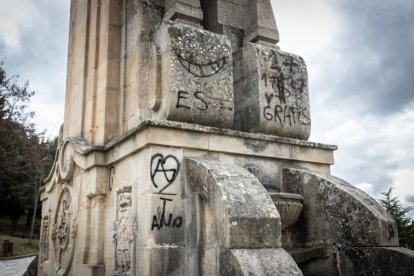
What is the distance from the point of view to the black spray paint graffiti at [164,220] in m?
4.52

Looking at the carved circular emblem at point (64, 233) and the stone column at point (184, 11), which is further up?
the stone column at point (184, 11)

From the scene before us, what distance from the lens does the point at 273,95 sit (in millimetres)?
5852

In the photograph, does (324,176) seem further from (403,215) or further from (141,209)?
(403,215)

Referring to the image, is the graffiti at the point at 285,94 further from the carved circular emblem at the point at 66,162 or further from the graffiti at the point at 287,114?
the carved circular emblem at the point at 66,162

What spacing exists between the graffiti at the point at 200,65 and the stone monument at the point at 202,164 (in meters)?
0.02

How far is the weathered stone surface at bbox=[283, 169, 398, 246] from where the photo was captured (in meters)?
4.69

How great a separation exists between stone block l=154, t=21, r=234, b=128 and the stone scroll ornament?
1.08 m

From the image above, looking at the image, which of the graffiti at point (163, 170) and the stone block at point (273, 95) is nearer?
the graffiti at point (163, 170)

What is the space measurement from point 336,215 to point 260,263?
1.64m

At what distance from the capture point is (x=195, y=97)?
521 centimetres

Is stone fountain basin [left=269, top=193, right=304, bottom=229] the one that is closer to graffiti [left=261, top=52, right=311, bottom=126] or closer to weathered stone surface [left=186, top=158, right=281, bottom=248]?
weathered stone surface [left=186, top=158, right=281, bottom=248]

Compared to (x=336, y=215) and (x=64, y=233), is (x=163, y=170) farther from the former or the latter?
(x=64, y=233)

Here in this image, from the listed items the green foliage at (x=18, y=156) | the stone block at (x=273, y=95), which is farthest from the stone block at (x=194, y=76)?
the green foliage at (x=18, y=156)

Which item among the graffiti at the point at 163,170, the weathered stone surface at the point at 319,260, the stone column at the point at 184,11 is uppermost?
the stone column at the point at 184,11
